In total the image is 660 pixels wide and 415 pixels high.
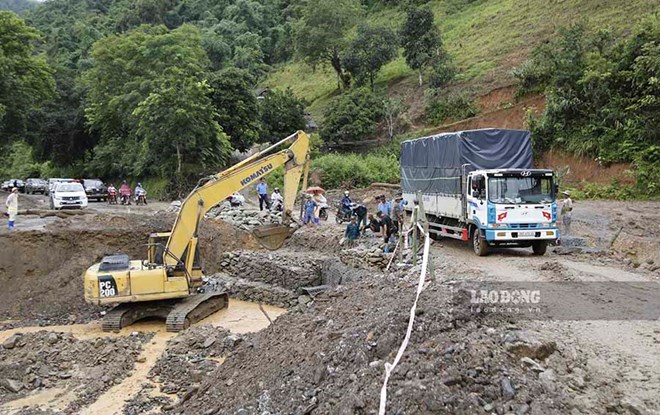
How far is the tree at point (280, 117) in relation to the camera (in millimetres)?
41562

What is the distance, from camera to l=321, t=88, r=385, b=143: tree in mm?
39438

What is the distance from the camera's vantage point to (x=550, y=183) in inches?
556

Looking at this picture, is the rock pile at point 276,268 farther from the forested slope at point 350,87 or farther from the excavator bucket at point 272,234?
the forested slope at point 350,87

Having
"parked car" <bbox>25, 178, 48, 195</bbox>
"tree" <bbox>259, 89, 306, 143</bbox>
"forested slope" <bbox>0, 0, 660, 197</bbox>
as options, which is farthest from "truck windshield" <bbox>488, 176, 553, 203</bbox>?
"parked car" <bbox>25, 178, 48, 195</bbox>

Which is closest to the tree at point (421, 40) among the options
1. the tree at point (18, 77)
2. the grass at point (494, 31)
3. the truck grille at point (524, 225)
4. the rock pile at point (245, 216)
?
the grass at point (494, 31)

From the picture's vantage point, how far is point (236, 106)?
36812 millimetres

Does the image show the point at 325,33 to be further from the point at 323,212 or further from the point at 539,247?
the point at 539,247

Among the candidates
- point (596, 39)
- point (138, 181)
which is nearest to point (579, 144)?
point (596, 39)

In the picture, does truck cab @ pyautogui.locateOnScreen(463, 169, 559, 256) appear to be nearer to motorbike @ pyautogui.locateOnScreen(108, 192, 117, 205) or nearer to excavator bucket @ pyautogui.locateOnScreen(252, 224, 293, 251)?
excavator bucket @ pyautogui.locateOnScreen(252, 224, 293, 251)

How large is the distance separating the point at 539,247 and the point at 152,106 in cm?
2421

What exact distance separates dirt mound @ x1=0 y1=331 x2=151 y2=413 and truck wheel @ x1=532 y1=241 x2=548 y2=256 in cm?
1016

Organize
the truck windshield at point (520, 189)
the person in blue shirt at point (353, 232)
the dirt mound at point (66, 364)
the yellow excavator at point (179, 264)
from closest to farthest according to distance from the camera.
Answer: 1. the dirt mound at point (66, 364)
2. the truck windshield at point (520, 189)
3. the yellow excavator at point (179, 264)
4. the person in blue shirt at point (353, 232)

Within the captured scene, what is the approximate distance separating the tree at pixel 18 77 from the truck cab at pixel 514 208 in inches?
1253

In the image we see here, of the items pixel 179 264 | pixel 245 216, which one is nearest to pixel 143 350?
pixel 179 264
